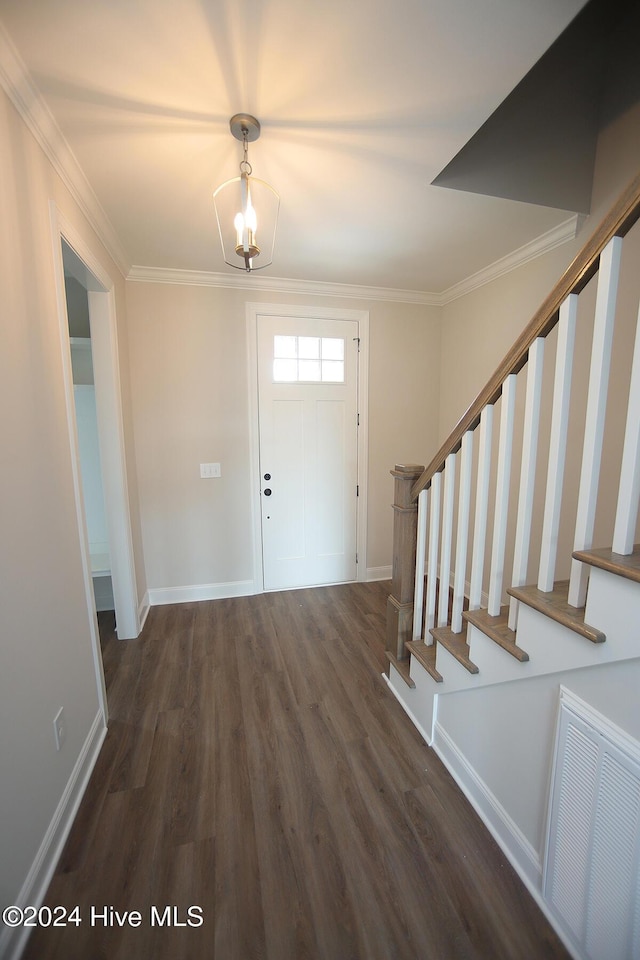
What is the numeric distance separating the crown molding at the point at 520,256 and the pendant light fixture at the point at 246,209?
5.15ft

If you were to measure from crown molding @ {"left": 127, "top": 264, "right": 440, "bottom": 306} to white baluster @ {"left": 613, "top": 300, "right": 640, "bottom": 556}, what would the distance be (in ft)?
8.36

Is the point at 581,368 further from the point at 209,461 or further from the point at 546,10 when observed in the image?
the point at 209,461

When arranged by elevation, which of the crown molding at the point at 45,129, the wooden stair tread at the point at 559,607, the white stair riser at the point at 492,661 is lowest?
the white stair riser at the point at 492,661

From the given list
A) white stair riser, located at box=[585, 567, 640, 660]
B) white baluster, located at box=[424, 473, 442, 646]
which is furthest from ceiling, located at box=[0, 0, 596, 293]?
white stair riser, located at box=[585, 567, 640, 660]

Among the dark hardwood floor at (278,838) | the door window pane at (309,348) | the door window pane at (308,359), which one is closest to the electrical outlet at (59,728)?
the dark hardwood floor at (278,838)

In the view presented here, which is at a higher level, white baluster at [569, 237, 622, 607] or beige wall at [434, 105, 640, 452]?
beige wall at [434, 105, 640, 452]

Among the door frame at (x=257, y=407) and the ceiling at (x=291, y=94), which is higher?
the ceiling at (x=291, y=94)

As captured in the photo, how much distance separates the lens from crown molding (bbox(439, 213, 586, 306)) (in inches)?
81.3

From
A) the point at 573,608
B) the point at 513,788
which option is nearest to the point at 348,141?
the point at 573,608

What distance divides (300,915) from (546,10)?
8.85 ft

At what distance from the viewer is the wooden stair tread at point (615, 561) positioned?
2.60 ft

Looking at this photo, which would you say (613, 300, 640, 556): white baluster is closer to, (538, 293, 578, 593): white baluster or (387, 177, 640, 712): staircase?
(387, 177, 640, 712): staircase

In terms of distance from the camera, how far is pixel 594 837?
2.97ft

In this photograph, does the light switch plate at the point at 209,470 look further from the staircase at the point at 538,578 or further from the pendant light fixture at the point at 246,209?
the staircase at the point at 538,578
